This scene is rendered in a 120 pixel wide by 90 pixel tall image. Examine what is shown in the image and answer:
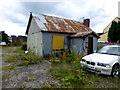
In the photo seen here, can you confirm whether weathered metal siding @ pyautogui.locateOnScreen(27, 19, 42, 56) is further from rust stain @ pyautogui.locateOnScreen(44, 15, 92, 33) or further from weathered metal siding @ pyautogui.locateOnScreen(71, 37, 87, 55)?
weathered metal siding @ pyautogui.locateOnScreen(71, 37, 87, 55)

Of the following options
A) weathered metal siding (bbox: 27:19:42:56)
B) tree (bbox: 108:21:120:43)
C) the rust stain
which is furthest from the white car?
tree (bbox: 108:21:120:43)

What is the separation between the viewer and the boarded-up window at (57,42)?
1013 centimetres

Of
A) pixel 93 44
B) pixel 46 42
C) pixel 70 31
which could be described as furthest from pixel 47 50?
pixel 93 44

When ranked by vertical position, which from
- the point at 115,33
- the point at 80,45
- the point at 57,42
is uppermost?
the point at 115,33

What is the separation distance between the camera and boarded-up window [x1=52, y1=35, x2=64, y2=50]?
399 inches

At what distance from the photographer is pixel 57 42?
10344 mm

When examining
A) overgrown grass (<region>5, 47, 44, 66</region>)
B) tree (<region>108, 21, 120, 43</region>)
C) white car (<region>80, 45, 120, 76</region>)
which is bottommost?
overgrown grass (<region>5, 47, 44, 66</region>)

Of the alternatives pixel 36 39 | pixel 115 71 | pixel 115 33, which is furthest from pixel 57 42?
pixel 115 33

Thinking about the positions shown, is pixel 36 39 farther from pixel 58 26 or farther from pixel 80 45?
pixel 80 45

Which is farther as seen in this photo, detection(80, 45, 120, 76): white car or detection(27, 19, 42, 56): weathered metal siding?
detection(27, 19, 42, 56): weathered metal siding

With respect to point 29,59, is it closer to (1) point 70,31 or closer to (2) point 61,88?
(2) point 61,88

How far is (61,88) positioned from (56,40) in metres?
7.20

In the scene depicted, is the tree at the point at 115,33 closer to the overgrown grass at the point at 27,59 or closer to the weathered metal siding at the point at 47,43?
the weathered metal siding at the point at 47,43

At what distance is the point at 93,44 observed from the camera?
33.4ft
